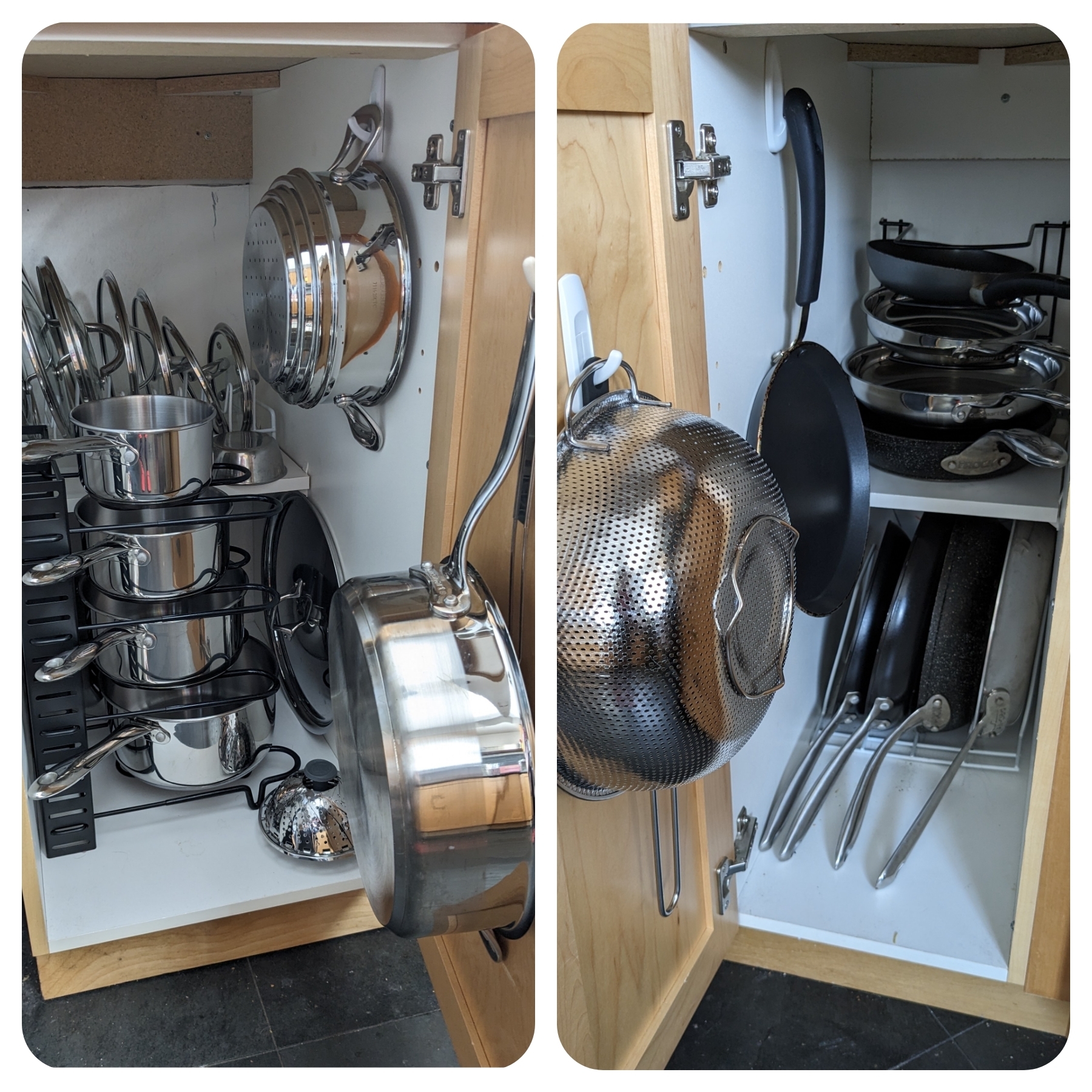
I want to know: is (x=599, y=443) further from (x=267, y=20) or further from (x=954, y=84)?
(x=954, y=84)

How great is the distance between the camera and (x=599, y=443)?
1.83ft

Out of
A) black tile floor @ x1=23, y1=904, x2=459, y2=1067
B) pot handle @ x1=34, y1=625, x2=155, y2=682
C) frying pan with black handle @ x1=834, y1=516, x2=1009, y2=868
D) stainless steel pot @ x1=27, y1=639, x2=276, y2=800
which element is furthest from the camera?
frying pan with black handle @ x1=834, y1=516, x2=1009, y2=868

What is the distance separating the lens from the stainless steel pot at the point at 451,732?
550 mm

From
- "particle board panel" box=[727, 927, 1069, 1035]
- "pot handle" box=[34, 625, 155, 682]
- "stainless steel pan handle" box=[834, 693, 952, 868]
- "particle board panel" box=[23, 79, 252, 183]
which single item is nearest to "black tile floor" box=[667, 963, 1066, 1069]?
"particle board panel" box=[727, 927, 1069, 1035]

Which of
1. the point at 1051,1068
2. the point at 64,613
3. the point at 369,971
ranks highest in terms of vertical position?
the point at 64,613

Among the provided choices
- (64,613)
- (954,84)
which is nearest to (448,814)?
(64,613)

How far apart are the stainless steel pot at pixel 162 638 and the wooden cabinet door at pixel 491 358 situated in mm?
278

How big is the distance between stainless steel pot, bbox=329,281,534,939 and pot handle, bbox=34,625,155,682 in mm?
289

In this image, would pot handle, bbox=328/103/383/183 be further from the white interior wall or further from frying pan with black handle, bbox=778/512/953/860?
frying pan with black handle, bbox=778/512/953/860

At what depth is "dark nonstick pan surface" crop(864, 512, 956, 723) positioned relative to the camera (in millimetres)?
1099

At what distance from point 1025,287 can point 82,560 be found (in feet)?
2.30

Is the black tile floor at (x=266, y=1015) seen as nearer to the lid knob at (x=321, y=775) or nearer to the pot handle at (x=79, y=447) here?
the lid knob at (x=321, y=775)

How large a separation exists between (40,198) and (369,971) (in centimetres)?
77

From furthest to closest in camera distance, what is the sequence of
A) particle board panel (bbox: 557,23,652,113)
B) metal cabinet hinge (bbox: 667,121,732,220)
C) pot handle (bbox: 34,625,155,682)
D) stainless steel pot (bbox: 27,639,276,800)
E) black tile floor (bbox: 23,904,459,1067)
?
stainless steel pot (bbox: 27,639,276,800), black tile floor (bbox: 23,904,459,1067), pot handle (bbox: 34,625,155,682), metal cabinet hinge (bbox: 667,121,732,220), particle board panel (bbox: 557,23,652,113)
